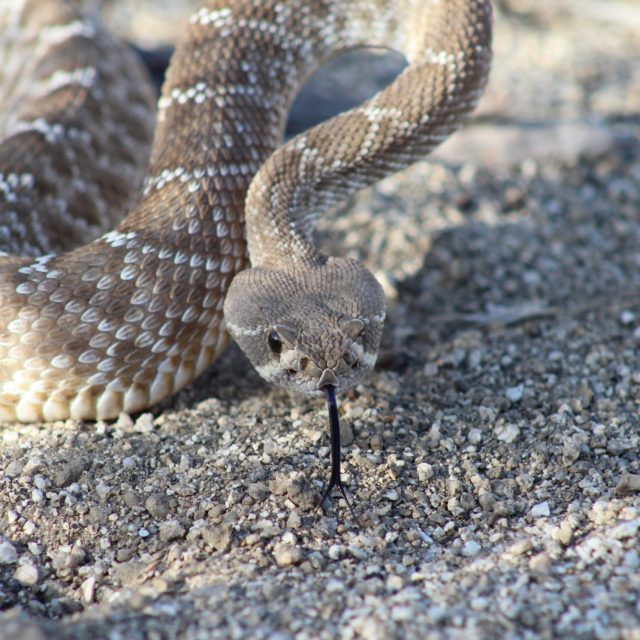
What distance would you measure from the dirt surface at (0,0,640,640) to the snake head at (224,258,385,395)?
0.43m

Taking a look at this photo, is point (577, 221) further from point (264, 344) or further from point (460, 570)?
point (460, 570)

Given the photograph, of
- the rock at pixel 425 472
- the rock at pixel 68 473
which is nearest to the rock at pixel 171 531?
the rock at pixel 68 473

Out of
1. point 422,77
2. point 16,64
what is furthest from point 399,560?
point 16,64

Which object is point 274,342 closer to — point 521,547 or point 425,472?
point 425,472

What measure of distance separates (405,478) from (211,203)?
6.08 feet

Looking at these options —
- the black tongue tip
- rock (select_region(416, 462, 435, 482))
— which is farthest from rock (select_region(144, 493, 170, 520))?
rock (select_region(416, 462, 435, 482))

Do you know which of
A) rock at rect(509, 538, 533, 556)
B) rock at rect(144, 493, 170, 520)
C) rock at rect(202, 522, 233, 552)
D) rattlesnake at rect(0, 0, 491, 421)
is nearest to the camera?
rock at rect(509, 538, 533, 556)

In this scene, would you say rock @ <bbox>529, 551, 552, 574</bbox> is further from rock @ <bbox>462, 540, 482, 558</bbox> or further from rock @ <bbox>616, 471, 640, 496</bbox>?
rock @ <bbox>616, 471, 640, 496</bbox>

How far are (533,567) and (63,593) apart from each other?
185 centimetres

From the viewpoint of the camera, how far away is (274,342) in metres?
3.81

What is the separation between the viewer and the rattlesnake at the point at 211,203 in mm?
4066

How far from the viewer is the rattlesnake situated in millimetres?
4066

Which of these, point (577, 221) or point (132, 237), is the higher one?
point (132, 237)

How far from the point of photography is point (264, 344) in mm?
3887
